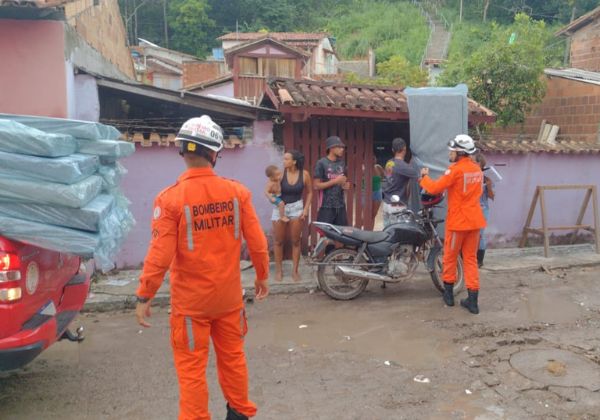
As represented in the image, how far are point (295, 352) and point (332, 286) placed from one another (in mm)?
1634

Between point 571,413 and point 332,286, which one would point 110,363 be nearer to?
point 332,286

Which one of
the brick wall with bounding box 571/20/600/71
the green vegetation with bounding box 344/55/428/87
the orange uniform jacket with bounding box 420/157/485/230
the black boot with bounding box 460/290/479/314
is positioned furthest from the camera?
the green vegetation with bounding box 344/55/428/87

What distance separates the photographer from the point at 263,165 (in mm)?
7562

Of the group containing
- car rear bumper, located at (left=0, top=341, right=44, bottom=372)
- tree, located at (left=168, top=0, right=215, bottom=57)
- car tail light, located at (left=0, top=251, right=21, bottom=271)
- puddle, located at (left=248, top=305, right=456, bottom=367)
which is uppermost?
tree, located at (left=168, top=0, right=215, bottom=57)

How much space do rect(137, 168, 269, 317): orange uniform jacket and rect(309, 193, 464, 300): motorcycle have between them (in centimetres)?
296

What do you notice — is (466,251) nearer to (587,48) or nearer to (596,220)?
(596,220)

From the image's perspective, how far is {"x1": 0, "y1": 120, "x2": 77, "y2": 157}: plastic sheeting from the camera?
3295mm

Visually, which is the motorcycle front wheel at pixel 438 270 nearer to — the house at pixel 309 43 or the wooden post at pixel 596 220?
the wooden post at pixel 596 220

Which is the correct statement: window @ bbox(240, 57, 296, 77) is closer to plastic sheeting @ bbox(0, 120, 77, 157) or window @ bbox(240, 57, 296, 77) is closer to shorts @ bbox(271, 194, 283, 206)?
shorts @ bbox(271, 194, 283, 206)

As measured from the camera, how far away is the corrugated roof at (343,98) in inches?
276

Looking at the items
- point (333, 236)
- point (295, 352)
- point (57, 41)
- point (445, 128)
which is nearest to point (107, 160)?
point (295, 352)

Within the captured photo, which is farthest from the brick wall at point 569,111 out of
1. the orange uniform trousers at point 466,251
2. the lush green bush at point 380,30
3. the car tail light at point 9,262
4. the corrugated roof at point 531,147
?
the lush green bush at point 380,30

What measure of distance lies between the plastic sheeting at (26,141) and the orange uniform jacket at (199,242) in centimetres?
87

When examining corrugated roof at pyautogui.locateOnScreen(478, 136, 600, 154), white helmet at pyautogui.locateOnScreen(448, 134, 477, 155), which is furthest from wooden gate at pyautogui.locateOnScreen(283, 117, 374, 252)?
white helmet at pyautogui.locateOnScreen(448, 134, 477, 155)
